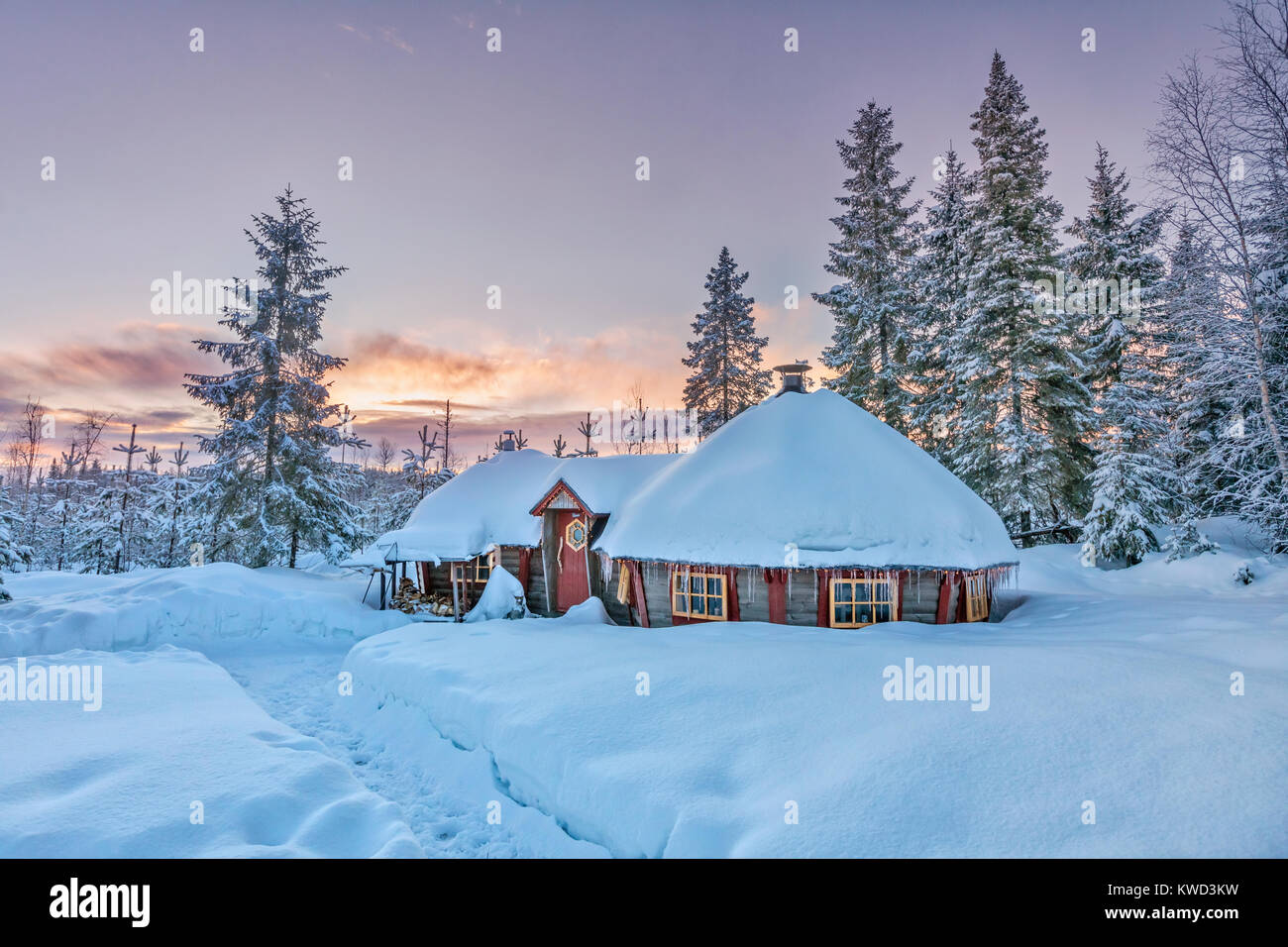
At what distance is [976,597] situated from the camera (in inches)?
515

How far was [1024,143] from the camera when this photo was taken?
2350 centimetres

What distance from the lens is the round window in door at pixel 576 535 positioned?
18.5m

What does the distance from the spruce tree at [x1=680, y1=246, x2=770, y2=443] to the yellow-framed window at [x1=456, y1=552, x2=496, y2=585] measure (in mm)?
15408

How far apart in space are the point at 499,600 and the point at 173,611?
29.7ft

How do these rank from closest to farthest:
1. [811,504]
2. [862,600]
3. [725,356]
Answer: [862,600] < [811,504] < [725,356]

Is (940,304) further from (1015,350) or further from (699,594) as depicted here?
(699,594)

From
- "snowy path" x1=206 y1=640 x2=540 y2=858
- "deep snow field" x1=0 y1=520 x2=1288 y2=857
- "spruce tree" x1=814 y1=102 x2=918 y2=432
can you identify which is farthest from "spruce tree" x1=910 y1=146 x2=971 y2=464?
"snowy path" x1=206 y1=640 x2=540 y2=858

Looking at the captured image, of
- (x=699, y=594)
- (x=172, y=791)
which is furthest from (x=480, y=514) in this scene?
(x=172, y=791)

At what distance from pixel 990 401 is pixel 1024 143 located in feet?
37.6

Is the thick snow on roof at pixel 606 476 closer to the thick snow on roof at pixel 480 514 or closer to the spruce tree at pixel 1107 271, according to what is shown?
the thick snow on roof at pixel 480 514

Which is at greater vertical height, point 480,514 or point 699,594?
point 480,514
